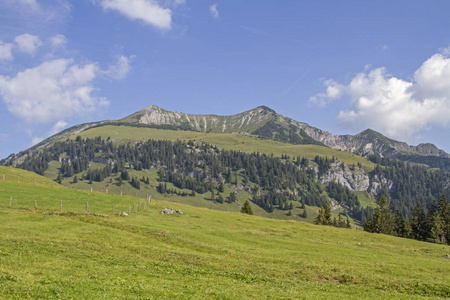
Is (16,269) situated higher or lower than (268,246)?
higher

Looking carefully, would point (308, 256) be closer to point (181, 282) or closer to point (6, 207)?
point (181, 282)

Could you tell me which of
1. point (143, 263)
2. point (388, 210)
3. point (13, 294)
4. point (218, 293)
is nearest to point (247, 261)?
point (143, 263)

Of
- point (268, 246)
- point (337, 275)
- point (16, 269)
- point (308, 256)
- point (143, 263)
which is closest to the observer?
point (16, 269)

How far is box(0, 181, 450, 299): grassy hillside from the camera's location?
2075cm

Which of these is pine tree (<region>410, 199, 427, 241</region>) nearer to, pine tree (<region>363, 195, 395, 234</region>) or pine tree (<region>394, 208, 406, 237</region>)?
pine tree (<region>394, 208, 406, 237</region>)

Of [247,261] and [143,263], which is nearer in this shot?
[143,263]

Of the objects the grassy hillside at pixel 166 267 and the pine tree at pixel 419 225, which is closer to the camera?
the grassy hillside at pixel 166 267

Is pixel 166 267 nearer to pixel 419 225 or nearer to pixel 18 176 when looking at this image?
pixel 18 176

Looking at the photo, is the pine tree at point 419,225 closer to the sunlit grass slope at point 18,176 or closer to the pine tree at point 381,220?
the pine tree at point 381,220

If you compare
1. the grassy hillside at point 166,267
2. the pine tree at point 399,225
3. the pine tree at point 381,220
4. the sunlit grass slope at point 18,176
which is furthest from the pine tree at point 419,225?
the sunlit grass slope at point 18,176

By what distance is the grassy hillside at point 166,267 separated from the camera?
20.8 metres

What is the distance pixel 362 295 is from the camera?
2550 centimetres

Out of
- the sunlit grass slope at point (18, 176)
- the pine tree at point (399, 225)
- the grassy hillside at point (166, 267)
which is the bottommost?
the pine tree at point (399, 225)

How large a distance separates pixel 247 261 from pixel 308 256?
11919 millimetres
